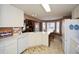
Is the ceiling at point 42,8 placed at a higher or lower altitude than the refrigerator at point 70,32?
higher

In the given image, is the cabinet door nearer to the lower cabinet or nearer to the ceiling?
the lower cabinet

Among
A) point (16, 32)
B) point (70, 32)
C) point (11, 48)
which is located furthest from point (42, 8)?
point (11, 48)

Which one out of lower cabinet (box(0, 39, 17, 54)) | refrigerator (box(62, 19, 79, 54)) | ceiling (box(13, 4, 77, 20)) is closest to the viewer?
lower cabinet (box(0, 39, 17, 54))

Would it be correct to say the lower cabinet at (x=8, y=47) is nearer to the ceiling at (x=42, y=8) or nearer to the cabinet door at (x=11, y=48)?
the cabinet door at (x=11, y=48)

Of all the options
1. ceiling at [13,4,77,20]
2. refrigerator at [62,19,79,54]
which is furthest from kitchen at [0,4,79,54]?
refrigerator at [62,19,79,54]

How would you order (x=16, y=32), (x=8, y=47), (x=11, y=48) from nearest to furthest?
(x=8, y=47) < (x=11, y=48) < (x=16, y=32)

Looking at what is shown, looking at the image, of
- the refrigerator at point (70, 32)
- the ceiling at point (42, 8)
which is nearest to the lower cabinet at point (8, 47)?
the ceiling at point (42, 8)

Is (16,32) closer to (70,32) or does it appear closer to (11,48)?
(11,48)

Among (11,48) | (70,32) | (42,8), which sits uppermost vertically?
(42,8)

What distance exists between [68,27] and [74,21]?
31 cm

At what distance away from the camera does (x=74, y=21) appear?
186 inches
